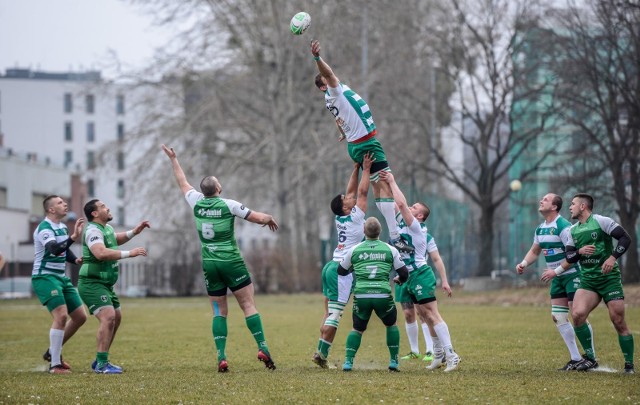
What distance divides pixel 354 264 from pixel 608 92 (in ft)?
89.3

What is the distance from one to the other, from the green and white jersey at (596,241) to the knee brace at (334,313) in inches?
134

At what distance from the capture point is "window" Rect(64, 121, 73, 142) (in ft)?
378

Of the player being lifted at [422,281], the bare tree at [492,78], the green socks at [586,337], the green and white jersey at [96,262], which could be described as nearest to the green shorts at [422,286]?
the player being lifted at [422,281]

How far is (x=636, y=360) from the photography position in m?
15.0

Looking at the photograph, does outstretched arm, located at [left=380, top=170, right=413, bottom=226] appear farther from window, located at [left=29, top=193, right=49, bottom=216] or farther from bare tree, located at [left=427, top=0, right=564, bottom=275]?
window, located at [left=29, top=193, right=49, bottom=216]

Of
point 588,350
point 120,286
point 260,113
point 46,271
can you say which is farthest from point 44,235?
point 120,286

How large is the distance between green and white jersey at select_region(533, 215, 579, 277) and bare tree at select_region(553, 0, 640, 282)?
67.4 feet

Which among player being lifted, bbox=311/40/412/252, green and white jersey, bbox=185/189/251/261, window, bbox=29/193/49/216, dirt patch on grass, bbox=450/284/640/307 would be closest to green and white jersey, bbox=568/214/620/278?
player being lifted, bbox=311/40/412/252

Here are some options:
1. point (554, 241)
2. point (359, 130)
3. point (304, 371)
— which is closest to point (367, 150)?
point (359, 130)

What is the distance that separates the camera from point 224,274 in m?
14.1

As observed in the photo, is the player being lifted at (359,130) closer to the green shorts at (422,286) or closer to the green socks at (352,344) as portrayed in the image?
the green shorts at (422,286)

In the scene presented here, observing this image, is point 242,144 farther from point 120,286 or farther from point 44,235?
point 44,235

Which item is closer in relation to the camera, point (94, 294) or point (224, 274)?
point (224, 274)

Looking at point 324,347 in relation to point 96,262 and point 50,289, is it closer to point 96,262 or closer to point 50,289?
point 96,262
